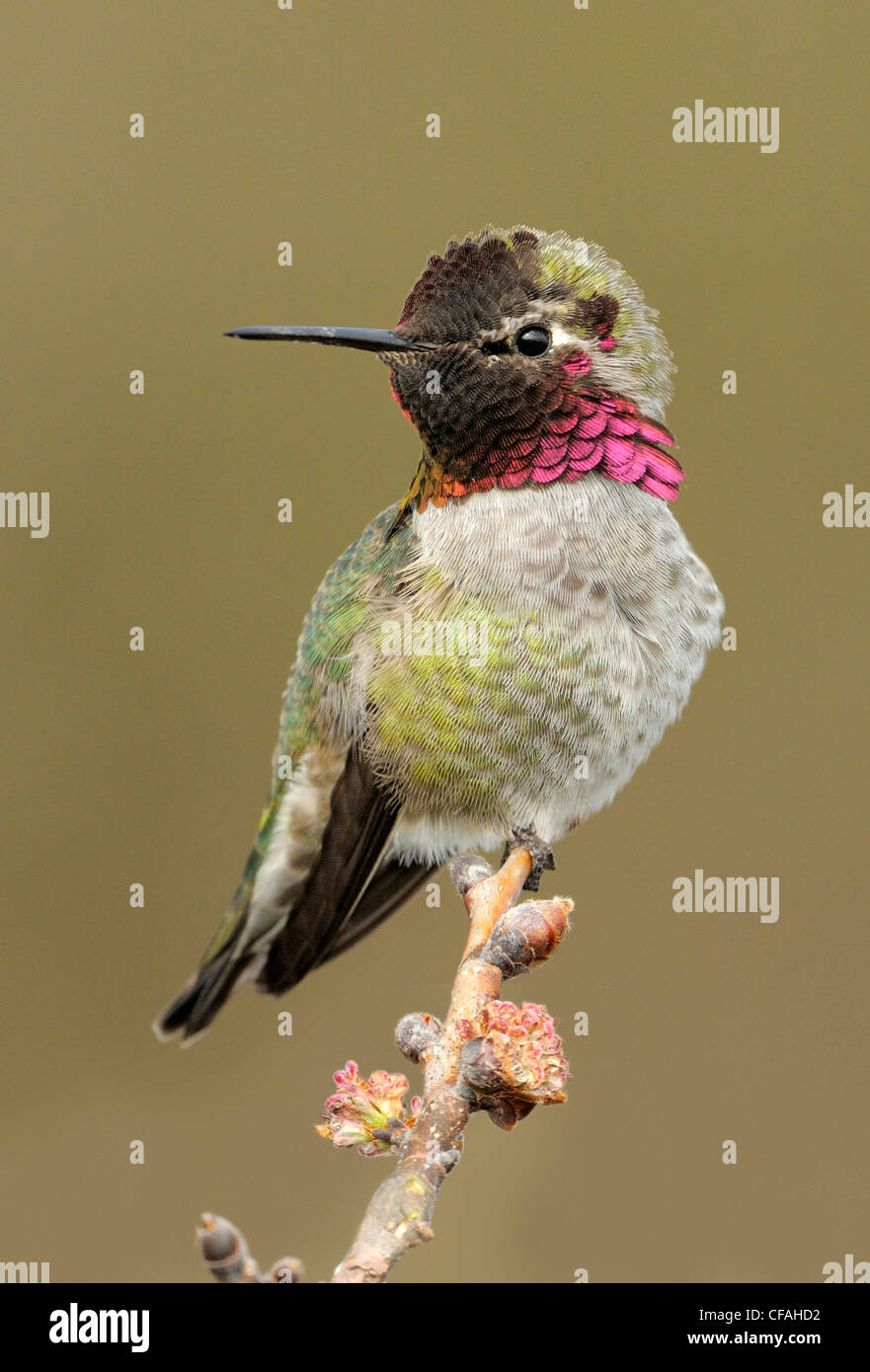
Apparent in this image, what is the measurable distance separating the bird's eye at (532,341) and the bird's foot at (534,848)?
1089mm

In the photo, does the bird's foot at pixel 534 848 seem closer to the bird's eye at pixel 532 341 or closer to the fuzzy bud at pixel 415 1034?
the bird's eye at pixel 532 341

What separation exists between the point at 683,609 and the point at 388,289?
2910 millimetres

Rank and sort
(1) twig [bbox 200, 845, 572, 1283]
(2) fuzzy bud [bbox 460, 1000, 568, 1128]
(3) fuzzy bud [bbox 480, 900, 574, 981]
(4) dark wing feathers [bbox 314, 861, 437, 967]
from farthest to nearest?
(4) dark wing feathers [bbox 314, 861, 437, 967], (3) fuzzy bud [bbox 480, 900, 574, 981], (2) fuzzy bud [bbox 460, 1000, 568, 1128], (1) twig [bbox 200, 845, 572, 1283]

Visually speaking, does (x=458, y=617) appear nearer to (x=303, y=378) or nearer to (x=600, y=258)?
(x=600, y=258)

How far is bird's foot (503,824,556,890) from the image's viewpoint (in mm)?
3203

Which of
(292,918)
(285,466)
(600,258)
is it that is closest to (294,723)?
(292,918)

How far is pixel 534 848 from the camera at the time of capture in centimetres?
320

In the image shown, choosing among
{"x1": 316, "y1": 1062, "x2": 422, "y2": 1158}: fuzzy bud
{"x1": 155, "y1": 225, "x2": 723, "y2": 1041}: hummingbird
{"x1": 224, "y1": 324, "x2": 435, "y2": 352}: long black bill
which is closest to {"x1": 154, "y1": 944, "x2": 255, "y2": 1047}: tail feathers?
{"x1": 155, "y1": 225, "x2": 723, "y2": 1041}: hummingbird

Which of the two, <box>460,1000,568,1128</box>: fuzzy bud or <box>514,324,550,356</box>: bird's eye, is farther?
<box>514,324,550,356</box>: bird's eye

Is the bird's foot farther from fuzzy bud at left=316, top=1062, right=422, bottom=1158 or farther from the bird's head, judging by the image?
fuzzy bud at left=316, top=1062, right=422, bottom=1158

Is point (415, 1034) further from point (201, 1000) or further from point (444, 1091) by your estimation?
point (201, 1000)

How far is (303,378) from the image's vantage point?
5.70 metres

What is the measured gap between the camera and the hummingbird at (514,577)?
2973 mm

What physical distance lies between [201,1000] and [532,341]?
1998 mm
